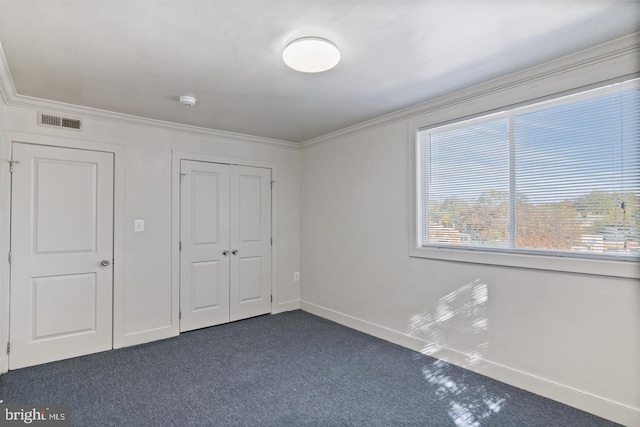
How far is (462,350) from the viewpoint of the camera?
2953 millimetres

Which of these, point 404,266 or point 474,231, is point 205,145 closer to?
point 404,266

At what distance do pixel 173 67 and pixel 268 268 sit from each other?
2.91 m

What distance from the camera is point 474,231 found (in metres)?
2.99

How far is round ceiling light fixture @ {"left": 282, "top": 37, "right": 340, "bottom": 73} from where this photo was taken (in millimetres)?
2074

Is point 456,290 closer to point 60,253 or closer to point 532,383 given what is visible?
point 532,383

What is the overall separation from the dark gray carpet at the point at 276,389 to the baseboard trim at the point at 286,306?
1123mm

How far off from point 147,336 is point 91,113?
94.1 inches

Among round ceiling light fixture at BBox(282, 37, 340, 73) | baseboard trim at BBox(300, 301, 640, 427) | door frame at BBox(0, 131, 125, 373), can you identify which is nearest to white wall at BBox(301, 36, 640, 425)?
baseboard trim at BBox(300, 301, 640, 427)

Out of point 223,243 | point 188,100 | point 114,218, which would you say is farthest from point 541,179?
point 114,218

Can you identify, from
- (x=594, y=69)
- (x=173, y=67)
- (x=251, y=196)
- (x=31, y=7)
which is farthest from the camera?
(x=251, y=196)

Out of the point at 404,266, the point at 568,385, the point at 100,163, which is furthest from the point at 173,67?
the point at 568,385

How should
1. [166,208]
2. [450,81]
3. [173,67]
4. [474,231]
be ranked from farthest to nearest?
[166,208] → [474,231] → [450,81] → [173,67]

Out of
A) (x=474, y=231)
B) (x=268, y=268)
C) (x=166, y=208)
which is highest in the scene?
(x=166, y=208)

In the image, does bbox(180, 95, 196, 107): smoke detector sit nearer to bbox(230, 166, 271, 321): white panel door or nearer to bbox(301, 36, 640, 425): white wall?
bbox(230, 166, 271, 321): white panel door
